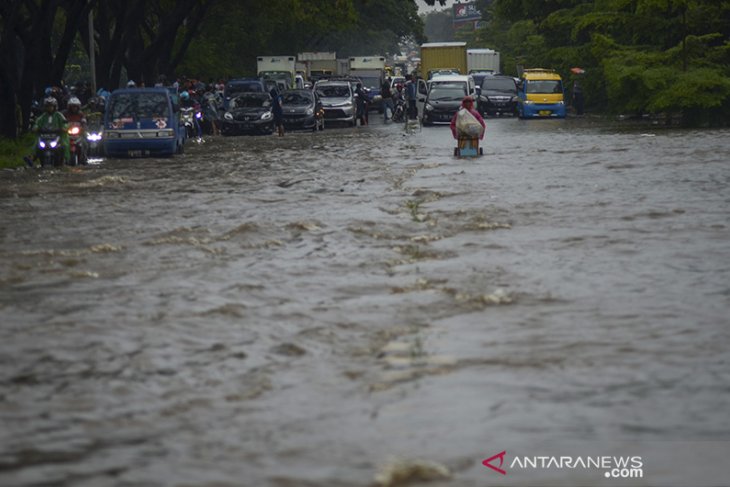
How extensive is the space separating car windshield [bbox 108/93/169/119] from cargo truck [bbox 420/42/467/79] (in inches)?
1395

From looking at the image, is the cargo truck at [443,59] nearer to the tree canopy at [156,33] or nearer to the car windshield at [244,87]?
the tree canopy at [156,33]

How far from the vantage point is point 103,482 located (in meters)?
6.52


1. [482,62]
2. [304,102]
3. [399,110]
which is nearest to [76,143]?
[304,102]

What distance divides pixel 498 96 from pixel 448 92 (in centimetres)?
903

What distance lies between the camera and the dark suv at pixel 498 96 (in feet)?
195

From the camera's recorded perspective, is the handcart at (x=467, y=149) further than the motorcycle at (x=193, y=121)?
No

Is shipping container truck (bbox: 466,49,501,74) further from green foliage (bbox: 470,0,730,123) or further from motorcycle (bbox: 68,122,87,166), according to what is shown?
motorcycle (bbox: 68,122,87,166)

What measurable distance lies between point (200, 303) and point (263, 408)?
3.90m

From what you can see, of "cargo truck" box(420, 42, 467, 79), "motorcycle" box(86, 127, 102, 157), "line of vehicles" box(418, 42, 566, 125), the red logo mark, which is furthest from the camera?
"cargo truck" box(420, 42, 467, 79)

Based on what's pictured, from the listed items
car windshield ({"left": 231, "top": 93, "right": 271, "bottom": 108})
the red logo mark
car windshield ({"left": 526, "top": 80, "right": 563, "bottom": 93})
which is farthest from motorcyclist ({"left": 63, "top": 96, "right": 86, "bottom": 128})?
car windshield ({"left": 526, "top": 80, "right": 563, "bottom": 93})

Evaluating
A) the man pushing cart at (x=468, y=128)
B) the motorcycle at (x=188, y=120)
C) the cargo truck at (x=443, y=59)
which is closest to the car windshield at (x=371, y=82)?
the cargo truck at (x=443, y=59)

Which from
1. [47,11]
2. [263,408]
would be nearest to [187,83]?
[47,11]

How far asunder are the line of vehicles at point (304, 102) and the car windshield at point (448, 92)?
0.12 ft

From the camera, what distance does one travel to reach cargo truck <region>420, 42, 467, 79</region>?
69250mm
